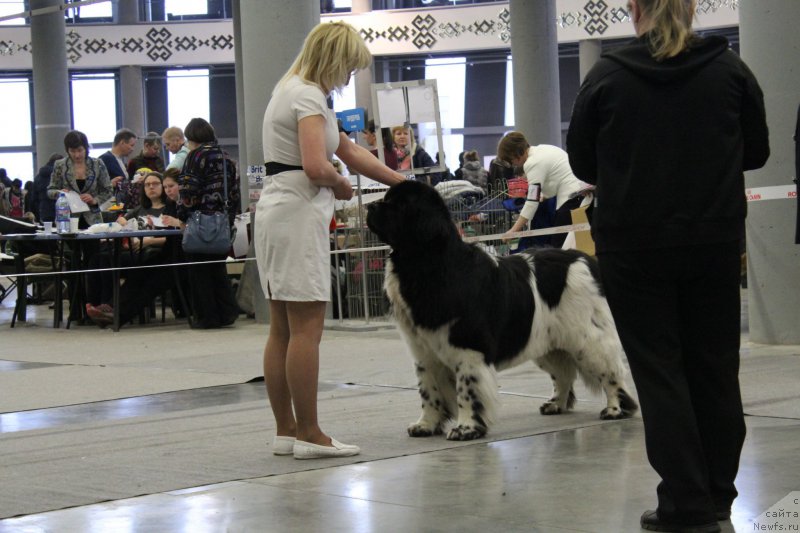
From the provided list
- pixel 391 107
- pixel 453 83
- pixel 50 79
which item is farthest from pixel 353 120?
pixel 453 83

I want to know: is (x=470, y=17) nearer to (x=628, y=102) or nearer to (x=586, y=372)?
(x=586, y=372)

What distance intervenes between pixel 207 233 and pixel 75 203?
7.35 feet

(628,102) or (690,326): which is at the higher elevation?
(628,102)

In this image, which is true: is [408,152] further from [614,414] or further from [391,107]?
[614,414]

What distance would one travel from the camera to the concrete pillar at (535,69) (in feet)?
51.8

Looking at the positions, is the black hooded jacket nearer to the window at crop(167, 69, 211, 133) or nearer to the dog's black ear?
the dog's black ear

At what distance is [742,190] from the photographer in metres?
3.12

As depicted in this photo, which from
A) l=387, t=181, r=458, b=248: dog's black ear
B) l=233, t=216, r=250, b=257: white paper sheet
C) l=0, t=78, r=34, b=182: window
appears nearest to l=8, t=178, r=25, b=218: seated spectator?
l=0, t=78, r=34, b=182: window

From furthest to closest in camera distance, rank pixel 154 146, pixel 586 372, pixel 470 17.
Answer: pixel 470 17
pixel 154 146
pixel 586 372

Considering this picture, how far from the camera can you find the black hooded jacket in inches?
119

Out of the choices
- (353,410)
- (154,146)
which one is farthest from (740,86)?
(154,146)

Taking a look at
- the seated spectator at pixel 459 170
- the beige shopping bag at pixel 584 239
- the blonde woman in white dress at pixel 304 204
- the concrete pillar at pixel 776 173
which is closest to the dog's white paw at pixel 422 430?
the blonde woman in white dress at pixel 304 204

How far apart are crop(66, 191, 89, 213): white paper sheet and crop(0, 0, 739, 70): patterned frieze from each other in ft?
44.4

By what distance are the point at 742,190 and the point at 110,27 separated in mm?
24096
